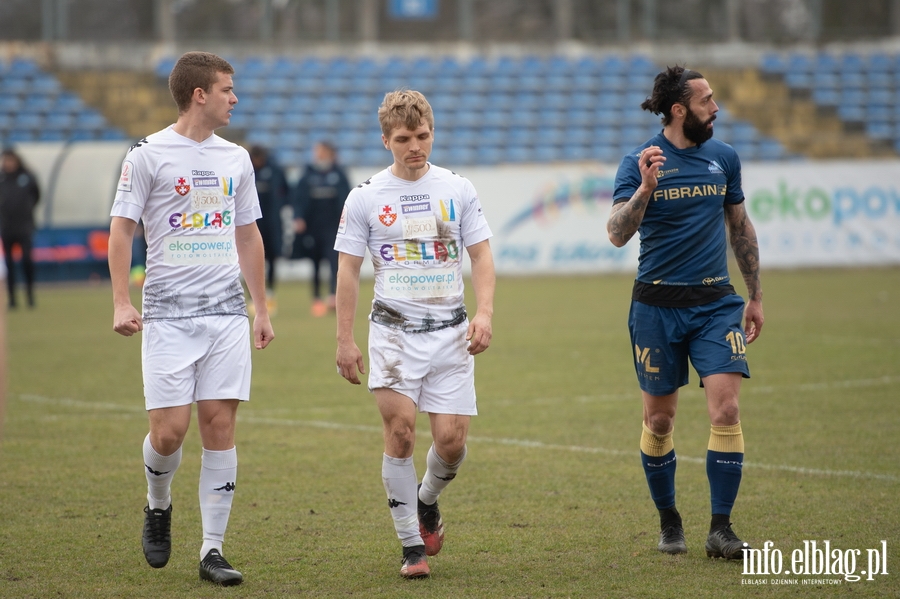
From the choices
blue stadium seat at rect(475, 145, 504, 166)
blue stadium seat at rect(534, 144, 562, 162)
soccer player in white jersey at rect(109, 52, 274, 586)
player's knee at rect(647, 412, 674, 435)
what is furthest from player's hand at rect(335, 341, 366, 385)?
blue stadium seat at rect(534, 144, 562, 162)

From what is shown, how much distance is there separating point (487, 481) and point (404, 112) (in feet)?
8.87

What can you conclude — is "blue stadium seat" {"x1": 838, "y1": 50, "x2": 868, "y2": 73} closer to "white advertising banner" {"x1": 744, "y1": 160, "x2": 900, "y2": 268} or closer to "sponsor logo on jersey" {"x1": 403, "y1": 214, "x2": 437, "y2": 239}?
"white advertising banner" {"x1": 744, "y1": 160, "x2": 900, "y2": 268}

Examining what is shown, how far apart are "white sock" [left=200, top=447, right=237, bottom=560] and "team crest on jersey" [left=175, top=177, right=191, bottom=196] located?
1.15 m

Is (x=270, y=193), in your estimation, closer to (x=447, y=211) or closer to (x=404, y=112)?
(x=447, y=211)

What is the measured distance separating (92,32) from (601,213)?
14693 millimetres

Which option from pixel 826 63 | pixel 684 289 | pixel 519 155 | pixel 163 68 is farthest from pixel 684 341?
pixel 826 63

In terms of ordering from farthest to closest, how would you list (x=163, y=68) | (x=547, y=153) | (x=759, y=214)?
1. (x=163, y=68)
2. (x=547, y=153)
3. (x=759, y=214)

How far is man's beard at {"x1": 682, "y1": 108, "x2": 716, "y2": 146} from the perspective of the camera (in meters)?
5.34

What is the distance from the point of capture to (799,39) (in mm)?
31719

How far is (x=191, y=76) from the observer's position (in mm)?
4984

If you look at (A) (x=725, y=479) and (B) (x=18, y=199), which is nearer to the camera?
(A) (x=725, y=479)

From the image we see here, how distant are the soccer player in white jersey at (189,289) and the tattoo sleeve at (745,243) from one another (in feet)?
7.78

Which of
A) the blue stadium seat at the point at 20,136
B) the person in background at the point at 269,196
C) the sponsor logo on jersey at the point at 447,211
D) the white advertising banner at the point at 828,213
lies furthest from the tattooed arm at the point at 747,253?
the blue stadium seat at the point at 20,136

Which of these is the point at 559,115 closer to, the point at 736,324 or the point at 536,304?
the point at 536,304
